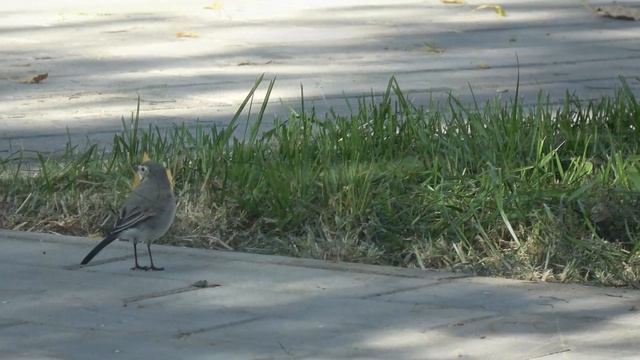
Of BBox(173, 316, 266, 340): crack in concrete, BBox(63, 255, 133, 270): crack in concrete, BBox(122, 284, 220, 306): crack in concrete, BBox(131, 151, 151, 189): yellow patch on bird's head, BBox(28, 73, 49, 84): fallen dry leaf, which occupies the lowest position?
BBox(28, 73, 49, 84): fallen dry leaf

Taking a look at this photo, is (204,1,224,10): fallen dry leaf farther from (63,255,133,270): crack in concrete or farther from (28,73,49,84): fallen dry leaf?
(63,255,133,270): crack in concrete

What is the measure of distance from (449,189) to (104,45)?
677cm

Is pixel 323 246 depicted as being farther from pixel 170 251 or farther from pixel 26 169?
pixel 26 169

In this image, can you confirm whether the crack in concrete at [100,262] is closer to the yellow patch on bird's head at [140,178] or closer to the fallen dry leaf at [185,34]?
the yellow patch on bird's head at [140,178]

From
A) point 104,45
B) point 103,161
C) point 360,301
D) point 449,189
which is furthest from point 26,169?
point 104,45

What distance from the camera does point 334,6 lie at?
1536 cm

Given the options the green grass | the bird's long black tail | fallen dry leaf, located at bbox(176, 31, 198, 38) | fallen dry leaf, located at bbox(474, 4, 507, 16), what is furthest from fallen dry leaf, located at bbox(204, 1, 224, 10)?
the bird's long black tail

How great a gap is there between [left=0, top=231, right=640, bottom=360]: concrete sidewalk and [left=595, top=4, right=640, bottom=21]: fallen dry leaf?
367 inches

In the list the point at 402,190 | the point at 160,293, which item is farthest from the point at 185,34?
the point at 160,293

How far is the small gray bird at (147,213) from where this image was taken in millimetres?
5605

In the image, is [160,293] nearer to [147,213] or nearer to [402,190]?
[147,213]

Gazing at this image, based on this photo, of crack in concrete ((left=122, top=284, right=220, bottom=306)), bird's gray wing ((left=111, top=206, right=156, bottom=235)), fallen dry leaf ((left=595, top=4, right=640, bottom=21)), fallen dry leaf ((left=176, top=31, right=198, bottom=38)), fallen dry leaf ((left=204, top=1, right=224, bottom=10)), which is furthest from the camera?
fallen dry leaf ((left=204, top=1, right=224, bottom=10))

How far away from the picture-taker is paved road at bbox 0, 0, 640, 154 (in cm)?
995

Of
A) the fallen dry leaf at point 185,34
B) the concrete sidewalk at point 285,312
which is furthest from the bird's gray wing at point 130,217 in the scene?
the fallen dry leaf at point 185,34
